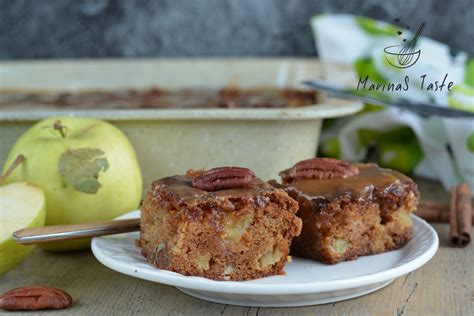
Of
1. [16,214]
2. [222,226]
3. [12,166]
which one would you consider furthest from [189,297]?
[12,166]

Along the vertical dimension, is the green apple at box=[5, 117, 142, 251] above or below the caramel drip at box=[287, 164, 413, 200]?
below

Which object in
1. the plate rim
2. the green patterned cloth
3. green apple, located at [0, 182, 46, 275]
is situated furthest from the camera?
the green patterned cloth

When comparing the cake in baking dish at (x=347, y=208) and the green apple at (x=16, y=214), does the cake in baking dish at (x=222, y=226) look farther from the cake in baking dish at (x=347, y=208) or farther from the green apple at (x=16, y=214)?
the green apple at (x=16, y=214)

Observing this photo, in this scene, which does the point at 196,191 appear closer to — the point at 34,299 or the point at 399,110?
the point at 34,299

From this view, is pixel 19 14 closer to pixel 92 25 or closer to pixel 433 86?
pixel 92 25

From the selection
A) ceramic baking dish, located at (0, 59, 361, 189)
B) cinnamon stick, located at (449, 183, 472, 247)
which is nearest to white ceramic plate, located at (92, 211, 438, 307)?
cinnamon stick, located at (449, 183, 472, 247)

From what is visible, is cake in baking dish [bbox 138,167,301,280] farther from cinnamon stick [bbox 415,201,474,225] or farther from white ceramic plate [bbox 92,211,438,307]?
cinnamon stick [bbox 415,201,474,225]

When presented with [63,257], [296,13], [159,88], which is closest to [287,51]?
[296,13]

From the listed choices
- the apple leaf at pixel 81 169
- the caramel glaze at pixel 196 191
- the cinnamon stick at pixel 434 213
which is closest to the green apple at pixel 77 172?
the apple leaf at pixel 81 169
